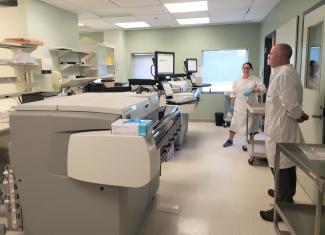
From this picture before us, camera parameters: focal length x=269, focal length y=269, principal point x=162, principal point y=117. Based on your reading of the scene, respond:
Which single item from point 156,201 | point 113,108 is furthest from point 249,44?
point 113,108

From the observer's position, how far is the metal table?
143 centimetres

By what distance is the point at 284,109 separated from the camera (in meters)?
2.35

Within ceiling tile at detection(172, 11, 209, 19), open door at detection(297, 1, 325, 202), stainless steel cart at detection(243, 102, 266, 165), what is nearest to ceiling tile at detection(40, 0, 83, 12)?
ceiling tile at detection(172, 11, 209, 19)

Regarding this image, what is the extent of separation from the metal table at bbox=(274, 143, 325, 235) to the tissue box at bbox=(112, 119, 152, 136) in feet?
3.00

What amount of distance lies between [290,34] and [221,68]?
11.8 feet

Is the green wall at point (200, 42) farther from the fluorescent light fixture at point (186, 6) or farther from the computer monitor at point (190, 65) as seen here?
the fluorescent light fixture at point (186, 6)

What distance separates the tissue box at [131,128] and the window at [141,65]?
21.4 ft

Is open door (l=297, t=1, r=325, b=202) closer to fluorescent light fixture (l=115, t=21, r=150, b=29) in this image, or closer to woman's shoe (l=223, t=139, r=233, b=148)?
woman's shoe (l=223, t=139, r=233, b=148)

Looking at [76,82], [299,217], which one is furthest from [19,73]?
[299,217]

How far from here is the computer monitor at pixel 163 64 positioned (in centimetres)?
363

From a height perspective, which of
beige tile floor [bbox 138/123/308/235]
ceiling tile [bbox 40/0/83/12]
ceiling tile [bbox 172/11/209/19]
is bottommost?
beige tile floor [bbox 138/123/308/235]

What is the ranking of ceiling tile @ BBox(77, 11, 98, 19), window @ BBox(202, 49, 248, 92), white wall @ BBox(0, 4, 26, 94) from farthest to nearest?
window @ BBox(202, 49, 248, 92)
ceiling tile @ BBox(77, 11, 98, 19)
white wall @ BBox(0, 4, 26, 94)

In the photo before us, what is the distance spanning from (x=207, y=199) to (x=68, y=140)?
183cm

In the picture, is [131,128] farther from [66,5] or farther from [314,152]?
[66,5]
